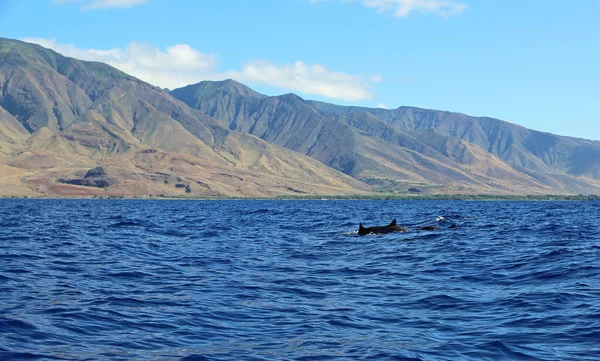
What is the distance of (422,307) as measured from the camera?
22.8 metres

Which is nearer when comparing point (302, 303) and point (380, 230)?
point (302, 303)

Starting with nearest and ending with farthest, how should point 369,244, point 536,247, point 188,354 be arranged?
point 188,354
point 536,247
point 369,244

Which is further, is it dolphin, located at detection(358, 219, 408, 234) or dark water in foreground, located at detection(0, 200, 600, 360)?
dolphin, located at detection(358, 219, 408, 234)

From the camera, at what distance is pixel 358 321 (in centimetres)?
2044

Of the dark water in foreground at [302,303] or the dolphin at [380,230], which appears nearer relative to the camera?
the dark water in foreground at [302,303]

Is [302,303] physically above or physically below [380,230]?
below

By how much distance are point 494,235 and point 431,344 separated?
3916cm

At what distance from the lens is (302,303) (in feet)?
77.6

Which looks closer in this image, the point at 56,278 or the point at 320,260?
the point at 56,278

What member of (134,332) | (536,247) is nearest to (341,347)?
(134,332)

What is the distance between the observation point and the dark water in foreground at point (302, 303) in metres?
17.2

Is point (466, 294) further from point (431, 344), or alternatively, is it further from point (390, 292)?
point (431, 344)

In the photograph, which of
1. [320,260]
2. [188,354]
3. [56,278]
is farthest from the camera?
[320,260]

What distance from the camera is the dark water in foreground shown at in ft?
56.4
